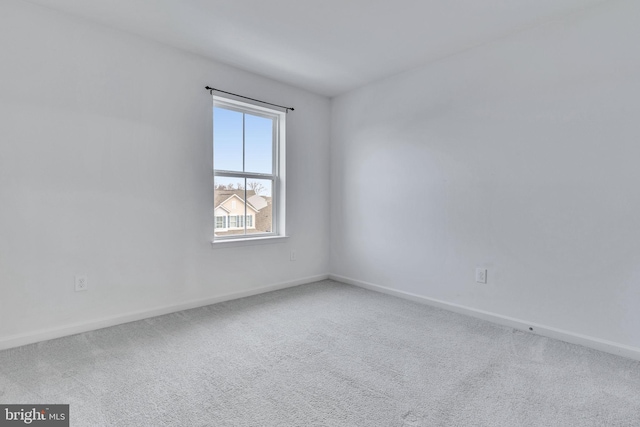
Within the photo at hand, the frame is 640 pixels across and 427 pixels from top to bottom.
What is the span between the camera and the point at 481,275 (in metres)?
2.79

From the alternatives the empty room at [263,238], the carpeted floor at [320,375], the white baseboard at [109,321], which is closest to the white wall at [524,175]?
the empty room at [263,238]

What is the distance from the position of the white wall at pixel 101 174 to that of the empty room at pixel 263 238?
1 centimetres

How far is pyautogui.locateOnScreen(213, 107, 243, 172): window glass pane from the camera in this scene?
3.18 meters

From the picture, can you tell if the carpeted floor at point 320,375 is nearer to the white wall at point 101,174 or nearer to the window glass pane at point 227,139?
the white wall at point 101,174

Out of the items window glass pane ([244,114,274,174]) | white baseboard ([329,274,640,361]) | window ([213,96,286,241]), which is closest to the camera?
white baseboard ([329,274,640,361])

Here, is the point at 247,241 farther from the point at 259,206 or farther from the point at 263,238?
the point at 259,206

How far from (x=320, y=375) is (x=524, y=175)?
2127 millimetres

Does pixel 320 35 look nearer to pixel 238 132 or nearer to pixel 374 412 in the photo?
pixel 238 132

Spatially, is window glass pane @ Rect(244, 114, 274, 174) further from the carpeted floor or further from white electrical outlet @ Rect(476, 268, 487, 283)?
white electrical outlet @ Rect(476, 268, 487, 283)

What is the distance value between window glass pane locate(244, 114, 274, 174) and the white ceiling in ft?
1.94

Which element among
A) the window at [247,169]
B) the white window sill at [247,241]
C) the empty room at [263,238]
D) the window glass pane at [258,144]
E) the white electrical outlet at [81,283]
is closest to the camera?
the empty room at [263,238]

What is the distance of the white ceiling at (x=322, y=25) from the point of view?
7.25ft

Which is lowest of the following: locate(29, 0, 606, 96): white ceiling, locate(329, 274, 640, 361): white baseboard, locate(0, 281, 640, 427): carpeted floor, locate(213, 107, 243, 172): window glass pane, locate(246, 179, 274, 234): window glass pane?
locate(0, 281, 640, 427): carpeted floor

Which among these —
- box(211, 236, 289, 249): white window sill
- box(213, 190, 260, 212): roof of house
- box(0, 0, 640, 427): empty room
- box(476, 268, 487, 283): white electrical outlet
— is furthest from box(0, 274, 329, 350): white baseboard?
box(476, 268, 487, 283): white electrical outlet
